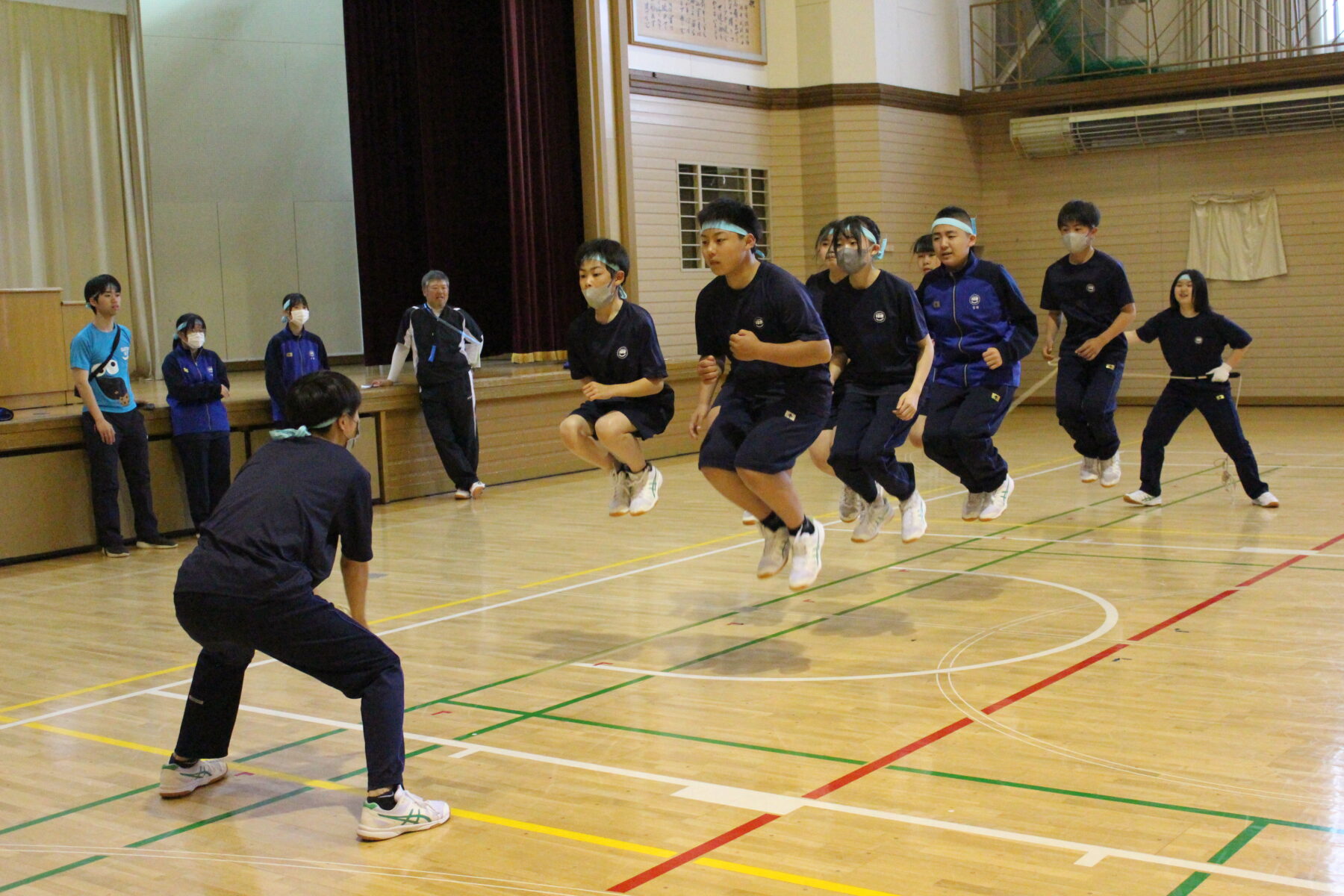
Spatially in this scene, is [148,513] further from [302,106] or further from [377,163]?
[302,106]

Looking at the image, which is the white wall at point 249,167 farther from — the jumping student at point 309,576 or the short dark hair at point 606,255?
the jumping student at point 309,576

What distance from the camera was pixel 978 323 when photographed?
7.57m

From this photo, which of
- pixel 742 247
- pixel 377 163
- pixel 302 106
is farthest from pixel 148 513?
pixel 302 106

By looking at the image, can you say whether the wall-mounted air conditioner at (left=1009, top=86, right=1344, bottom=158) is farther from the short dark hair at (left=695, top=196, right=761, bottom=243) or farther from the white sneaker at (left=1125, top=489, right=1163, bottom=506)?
the short dark hair at (left=695, top=196, right=761, bottom=243)

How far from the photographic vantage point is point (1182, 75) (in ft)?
56.3

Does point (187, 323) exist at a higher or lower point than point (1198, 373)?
higher

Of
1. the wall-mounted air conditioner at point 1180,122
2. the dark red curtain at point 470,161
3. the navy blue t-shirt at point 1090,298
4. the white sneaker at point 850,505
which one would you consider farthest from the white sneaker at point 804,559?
the wall-mounted air conditioner at point 1180,122

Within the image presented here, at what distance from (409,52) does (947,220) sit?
11.4 m

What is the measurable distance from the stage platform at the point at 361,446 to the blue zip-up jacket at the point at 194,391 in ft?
1.07

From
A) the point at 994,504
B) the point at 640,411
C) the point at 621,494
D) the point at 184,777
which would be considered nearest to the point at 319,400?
the point at 184,777

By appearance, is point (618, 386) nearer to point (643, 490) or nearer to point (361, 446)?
point (643, 490)

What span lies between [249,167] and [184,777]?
15.2 m

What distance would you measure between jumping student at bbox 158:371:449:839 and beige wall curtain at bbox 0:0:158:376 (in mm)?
13443

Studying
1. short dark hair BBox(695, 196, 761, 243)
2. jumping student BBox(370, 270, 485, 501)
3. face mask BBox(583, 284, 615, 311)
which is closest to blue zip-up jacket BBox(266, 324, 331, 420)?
jumping student BBox(370, 270, 485, 501)
